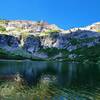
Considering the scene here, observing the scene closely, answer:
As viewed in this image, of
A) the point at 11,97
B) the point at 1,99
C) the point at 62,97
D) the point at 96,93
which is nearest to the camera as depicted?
the point at 1,99

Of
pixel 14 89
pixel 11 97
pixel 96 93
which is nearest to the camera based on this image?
pixel 11 97

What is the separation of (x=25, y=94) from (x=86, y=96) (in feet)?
56.1

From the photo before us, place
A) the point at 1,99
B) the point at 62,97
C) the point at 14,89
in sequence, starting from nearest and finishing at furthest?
the point at 1,99 → the point at 14,89 → the point at 62,97

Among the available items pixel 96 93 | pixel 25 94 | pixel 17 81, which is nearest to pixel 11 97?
pixel 25 94

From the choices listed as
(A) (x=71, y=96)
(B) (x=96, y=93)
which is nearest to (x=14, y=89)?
(A) (x=71, y=96)

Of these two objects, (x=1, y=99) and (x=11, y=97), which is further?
(x=11, y=97)

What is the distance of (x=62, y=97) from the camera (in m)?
67.6

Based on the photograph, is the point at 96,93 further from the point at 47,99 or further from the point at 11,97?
the point at 11,97

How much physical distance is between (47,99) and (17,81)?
13830 millimetres

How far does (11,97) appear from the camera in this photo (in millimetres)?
57125

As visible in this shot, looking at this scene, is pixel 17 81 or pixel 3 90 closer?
pixel 3 90

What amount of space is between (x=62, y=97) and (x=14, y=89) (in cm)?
1262

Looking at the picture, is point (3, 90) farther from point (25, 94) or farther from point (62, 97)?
point (62, 97)

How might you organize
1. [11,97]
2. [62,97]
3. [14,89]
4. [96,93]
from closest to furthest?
[11,97] < [14,89] < [62,97] < [96,93]
